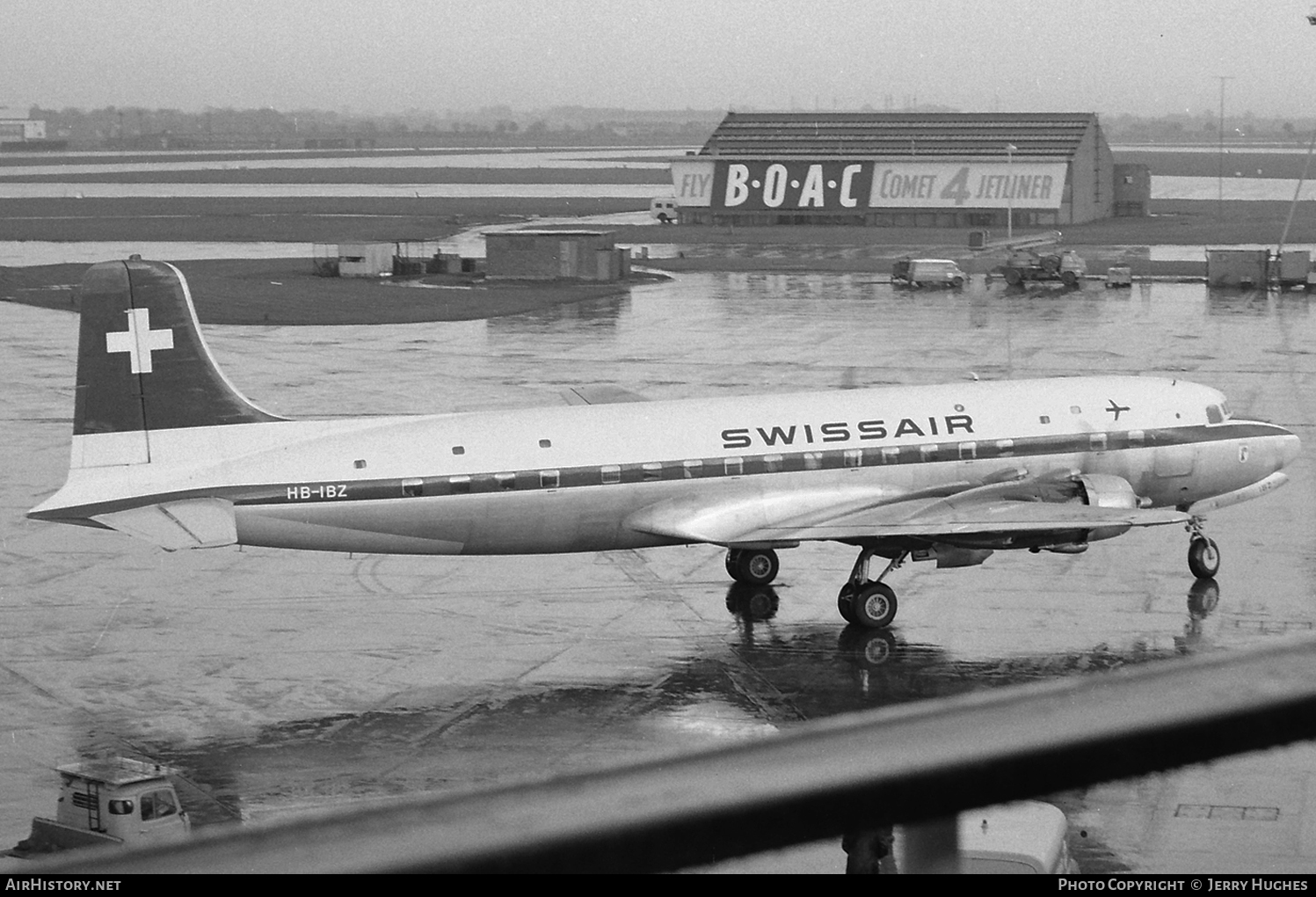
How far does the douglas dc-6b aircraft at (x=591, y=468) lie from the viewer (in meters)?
27.4

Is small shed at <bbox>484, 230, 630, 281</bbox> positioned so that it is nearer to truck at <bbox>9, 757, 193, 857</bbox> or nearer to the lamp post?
the lamp post

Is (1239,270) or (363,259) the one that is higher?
(363,259)

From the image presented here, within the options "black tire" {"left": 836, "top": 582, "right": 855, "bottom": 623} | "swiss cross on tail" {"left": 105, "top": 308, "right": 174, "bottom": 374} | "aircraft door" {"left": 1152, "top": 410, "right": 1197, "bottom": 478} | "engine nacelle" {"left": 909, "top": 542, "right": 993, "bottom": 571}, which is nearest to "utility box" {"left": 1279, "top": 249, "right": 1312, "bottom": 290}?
"aircraft door" {"left": 1152, "top": 410, "right": 1197, "bottom": 478}

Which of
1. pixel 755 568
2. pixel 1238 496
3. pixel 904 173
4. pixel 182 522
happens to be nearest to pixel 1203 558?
pixel 1238 496

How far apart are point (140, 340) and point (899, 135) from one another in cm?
9863

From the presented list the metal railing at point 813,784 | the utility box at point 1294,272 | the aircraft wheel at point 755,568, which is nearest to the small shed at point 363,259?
the utility box at point 1294,272

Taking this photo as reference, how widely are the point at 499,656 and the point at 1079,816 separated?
11.1 m

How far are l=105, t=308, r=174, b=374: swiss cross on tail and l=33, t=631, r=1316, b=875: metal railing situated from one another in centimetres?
2716

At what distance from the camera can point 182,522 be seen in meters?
26.7

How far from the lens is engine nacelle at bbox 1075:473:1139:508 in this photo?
100 feet

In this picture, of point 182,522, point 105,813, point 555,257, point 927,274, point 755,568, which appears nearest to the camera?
point 105,813

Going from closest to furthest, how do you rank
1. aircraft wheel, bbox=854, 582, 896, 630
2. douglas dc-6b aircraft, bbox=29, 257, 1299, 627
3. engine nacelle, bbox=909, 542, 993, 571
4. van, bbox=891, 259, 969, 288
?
douglas dc-6b aircraft, bbox=29, 257, 1299, 627, engine nacelle, bbox=909, 542, 993, 571, aircraft wheel, bbox=854, 582, 896, 630, van, bbox=891, 259, 969, 288

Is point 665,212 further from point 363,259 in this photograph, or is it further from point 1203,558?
point 1203,558

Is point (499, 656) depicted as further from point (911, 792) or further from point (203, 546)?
point (911, 792)
